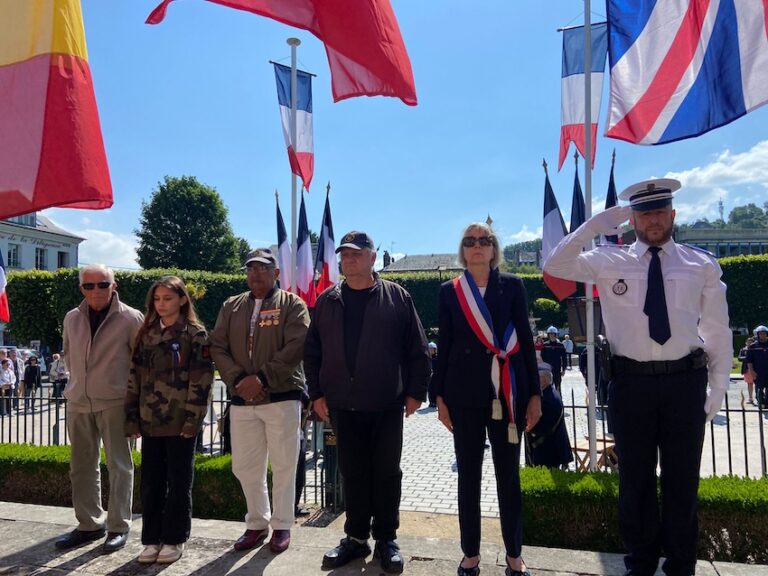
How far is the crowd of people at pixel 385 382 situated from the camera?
313 centimetres

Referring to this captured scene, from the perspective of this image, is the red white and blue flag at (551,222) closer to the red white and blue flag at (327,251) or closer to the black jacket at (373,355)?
the black jacket at (373,355)

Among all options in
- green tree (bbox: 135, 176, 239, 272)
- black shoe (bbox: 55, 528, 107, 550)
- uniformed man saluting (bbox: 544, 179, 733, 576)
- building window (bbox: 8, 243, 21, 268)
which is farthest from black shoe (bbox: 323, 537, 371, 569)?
building window (bbox: 8, 243, 21, 268)

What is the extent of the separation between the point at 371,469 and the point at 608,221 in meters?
2.22

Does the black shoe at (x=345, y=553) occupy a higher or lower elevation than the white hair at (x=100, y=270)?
lower

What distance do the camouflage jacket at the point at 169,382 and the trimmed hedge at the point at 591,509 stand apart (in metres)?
1.77

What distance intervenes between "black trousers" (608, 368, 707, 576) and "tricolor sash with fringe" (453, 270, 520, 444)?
0.61 metres

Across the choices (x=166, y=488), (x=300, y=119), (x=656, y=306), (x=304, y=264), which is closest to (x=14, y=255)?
(x=304, y=264)

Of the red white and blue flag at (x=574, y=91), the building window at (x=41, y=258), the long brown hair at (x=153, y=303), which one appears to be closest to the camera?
the long brown hair at (x=153, y=303)

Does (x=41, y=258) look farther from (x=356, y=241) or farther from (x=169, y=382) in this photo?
(x=356, y=241)

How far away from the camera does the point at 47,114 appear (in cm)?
294

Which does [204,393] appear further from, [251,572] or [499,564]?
[499,564]

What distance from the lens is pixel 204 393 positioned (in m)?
3.86

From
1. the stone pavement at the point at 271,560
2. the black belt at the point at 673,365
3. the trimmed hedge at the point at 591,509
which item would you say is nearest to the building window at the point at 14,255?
the trimmed hedge at the point at 591,509

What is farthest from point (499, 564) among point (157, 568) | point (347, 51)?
point (347, 51)
